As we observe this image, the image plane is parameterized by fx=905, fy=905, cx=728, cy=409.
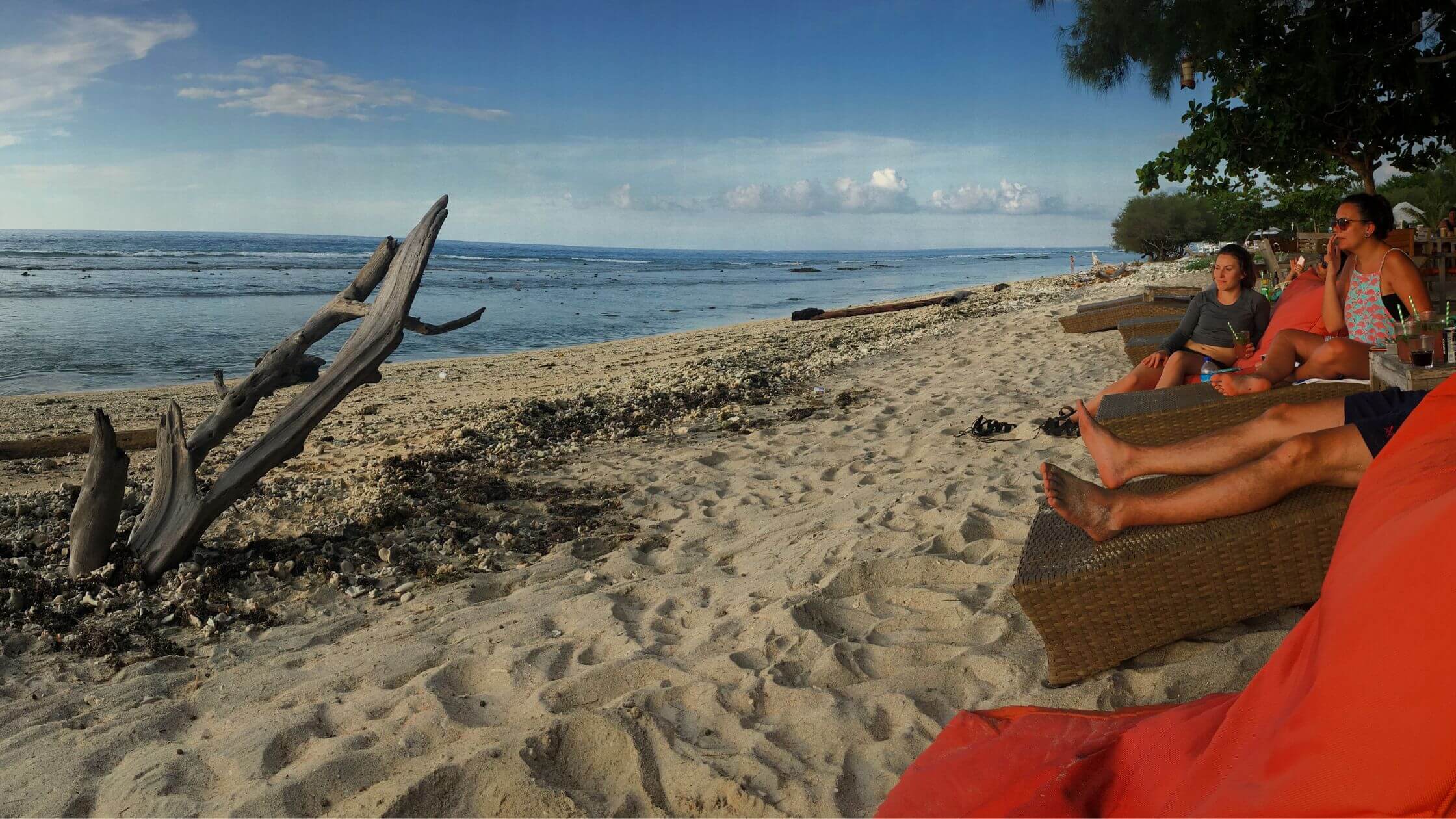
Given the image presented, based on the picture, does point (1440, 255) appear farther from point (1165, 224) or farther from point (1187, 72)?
point (1165, 224)

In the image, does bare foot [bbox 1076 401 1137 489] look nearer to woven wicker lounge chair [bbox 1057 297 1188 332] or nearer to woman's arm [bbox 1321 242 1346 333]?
woman's arm [bbox 1321 242 1346 333]

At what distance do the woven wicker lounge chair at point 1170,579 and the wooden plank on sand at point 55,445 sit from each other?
5.91 m

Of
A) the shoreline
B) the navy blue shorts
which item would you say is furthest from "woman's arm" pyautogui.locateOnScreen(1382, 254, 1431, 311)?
the shoreline

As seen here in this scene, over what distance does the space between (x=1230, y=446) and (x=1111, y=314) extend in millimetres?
7026

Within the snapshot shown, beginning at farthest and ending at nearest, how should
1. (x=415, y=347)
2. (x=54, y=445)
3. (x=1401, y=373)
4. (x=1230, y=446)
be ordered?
(x=415, y=347) → (x=54, y=445) → (x=1401, y=373) → (x=1230, y=446)

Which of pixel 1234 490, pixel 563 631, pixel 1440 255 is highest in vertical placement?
pixel 1440 255

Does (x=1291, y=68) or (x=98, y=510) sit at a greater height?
(x=1291, y=68)

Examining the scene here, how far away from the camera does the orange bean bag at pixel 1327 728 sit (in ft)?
3.53

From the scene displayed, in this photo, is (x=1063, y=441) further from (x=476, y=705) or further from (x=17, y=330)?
(x=17, y=330)

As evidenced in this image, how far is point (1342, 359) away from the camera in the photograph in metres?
4.16

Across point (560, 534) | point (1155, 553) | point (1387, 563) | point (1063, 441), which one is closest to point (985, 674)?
point (1155, 553)

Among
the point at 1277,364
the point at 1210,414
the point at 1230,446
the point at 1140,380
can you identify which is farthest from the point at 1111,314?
the point at 1230,446

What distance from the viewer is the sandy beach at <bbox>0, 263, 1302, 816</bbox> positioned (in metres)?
2.25

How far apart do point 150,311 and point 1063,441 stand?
845 inches
